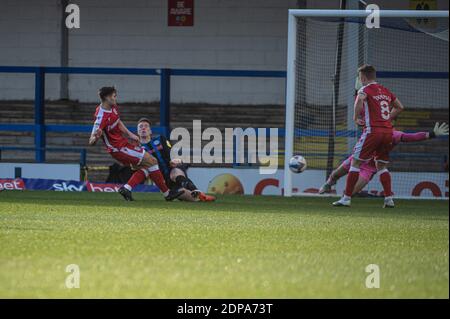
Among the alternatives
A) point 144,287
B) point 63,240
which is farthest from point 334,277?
point 63,240

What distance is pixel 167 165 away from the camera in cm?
1605

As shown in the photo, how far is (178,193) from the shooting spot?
15.5m

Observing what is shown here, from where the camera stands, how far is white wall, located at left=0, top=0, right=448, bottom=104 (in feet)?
81.0

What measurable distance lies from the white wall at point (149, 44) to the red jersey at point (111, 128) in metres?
9.60

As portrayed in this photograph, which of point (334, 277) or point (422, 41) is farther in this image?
point (422, 41)

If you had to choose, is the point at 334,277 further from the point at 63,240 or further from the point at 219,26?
the point at 219,26

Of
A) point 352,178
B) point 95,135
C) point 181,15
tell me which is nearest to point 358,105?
point 352,178

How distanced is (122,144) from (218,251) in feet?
22.1

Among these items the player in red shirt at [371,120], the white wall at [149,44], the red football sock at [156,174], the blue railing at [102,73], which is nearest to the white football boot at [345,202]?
the player in red shirt at [371,120]

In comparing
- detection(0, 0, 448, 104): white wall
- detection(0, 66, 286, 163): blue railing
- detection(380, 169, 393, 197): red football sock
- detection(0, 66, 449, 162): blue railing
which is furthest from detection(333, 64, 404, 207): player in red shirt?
detection(0, 0, 448, 104): white wall

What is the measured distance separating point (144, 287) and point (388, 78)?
1245cm

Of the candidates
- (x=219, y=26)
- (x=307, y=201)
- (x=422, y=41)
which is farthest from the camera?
(x=219, y=26)

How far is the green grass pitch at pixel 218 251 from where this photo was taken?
6.74 meters
